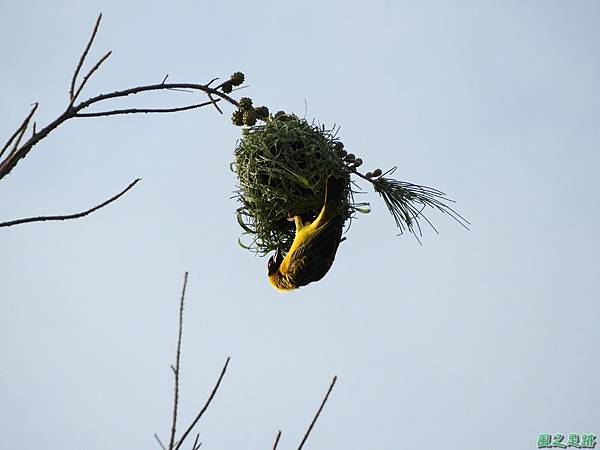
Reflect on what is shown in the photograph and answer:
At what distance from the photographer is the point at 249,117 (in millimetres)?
1845

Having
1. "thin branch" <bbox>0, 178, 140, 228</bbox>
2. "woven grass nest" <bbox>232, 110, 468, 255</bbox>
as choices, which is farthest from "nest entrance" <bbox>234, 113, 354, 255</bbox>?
"thin branch" <bbox>0, 178, 140, 228</bbox>

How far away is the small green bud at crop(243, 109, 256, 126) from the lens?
1.84 metres

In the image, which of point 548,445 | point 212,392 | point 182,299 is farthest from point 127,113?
point 548,445

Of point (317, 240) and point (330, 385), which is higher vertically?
point (317, 240)

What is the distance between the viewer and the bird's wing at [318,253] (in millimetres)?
1608

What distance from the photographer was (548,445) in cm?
402

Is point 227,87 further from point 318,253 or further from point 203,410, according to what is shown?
point 203,410

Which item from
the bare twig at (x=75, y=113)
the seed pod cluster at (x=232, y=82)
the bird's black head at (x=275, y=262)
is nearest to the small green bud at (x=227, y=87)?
the seed pod cluster at (x=232, y=82)

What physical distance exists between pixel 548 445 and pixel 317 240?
2869 millimetres

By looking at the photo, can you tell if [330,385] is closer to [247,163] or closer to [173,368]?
[173,368]

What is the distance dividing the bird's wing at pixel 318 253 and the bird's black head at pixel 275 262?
15 cm

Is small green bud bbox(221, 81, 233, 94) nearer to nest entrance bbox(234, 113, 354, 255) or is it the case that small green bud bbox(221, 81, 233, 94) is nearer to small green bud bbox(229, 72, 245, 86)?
small green bud bbox(229, 72, 245, 86)

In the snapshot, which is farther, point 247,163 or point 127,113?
point 247,163

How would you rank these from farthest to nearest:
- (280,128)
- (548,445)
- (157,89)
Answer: (548,445) → (280,128) → (157,89)
